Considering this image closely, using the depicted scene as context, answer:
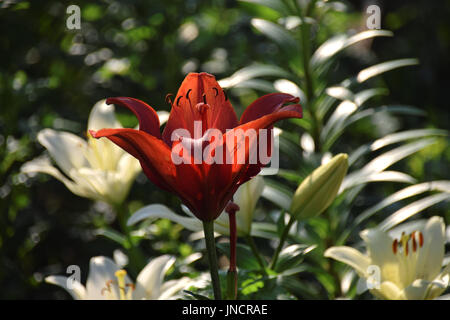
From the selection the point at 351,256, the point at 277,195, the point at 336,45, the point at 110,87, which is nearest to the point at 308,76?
the point at 336,45

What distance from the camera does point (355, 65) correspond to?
123 cm

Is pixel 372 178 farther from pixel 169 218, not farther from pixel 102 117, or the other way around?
pixel 102 117

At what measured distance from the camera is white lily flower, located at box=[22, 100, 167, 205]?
63 cm

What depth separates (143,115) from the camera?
40 centimetres

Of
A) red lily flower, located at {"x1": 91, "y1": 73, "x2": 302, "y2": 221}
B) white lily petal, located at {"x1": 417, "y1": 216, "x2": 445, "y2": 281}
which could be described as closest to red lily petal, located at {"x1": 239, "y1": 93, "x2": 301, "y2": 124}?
red lily flower, located at {"x1": 91, "y1": 73, "x2": 302, "y2": 221}

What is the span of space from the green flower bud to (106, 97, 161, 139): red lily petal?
6.3 inches

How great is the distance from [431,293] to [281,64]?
0.65 m

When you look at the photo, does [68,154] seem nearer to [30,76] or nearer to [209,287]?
[209,287]

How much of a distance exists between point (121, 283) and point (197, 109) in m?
0.23

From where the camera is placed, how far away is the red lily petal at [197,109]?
427 mm

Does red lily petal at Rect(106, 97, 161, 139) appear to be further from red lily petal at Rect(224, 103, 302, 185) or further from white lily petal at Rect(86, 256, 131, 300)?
white lily petal at Rect(86, 256, 131, 300)

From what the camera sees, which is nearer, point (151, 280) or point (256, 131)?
point (256, 131)
